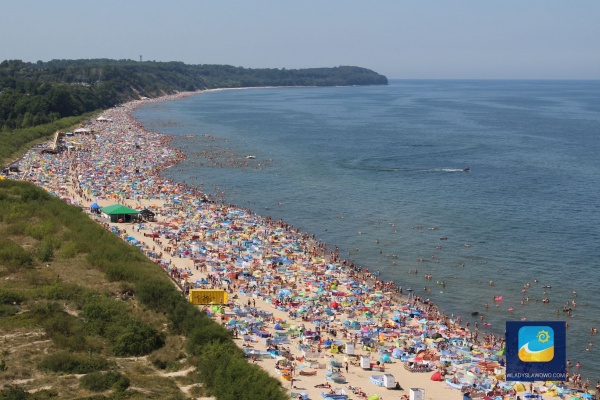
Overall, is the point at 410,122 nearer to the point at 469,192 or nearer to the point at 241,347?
the point at 469,192

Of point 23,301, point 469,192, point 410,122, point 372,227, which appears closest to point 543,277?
point 372,227

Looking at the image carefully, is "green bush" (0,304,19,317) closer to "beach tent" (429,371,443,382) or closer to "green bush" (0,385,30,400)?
"green bush" (0,385,30,400)

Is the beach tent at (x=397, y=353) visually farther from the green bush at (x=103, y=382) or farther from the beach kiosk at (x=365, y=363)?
the green bush at (x=103, y=382)

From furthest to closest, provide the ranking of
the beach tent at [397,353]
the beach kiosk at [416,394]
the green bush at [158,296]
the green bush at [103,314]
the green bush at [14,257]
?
1. the green bush at [14,257]
2. the green bush at [158,296]
3. the beach tent at [397,353]
4. the green bush at [103,314]
5. the beach kiosk at [416,394]

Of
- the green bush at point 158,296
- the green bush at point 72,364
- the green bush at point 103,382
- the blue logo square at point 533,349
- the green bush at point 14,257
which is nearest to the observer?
the blue logo square at point 533,349

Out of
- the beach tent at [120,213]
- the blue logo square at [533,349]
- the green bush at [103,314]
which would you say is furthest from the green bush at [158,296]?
the beach tent at [120,213]

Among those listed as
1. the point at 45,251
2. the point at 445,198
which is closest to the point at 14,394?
the point at 45,251

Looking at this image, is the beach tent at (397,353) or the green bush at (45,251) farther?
the green bush at (45,251)
